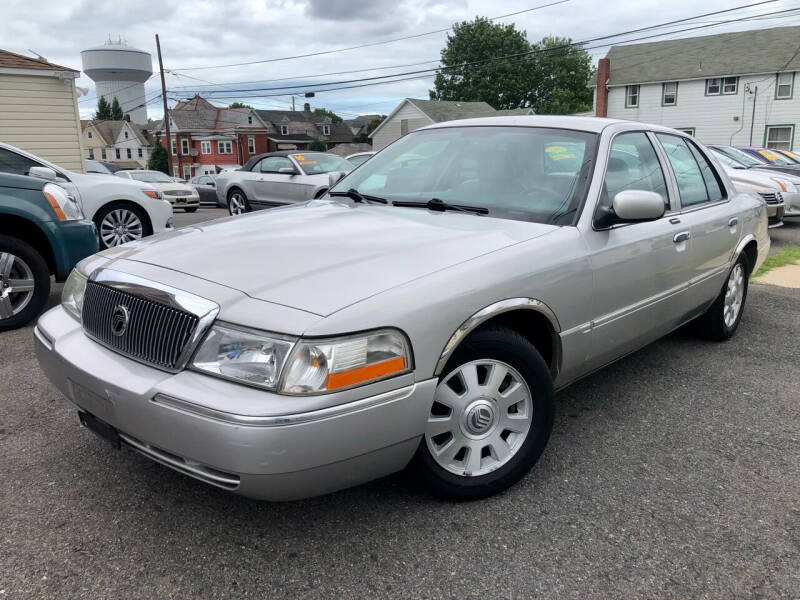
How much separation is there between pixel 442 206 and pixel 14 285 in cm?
375

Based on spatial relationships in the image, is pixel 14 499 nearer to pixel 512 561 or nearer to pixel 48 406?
pixel 48 406

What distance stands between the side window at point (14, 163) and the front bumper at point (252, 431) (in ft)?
17.5

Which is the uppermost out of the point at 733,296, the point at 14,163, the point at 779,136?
the point at 779,136

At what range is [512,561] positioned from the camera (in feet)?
7.86

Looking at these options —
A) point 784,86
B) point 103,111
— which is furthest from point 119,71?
point 784,86

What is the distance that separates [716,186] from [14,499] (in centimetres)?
464

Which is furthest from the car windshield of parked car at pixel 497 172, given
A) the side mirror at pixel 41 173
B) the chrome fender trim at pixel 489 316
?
the side mirror at pixel 41 173

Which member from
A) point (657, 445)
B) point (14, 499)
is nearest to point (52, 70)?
point (14, 499)

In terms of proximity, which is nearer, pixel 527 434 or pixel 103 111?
pixel 527 434

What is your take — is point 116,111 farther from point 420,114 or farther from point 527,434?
point 527,434

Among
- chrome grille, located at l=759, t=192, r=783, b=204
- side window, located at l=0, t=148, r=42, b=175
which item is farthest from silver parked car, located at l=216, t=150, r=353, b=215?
chrome grille, located at l=759, t=192, r=783, b=204

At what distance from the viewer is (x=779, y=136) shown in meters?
33.3

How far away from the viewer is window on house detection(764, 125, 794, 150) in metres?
32.8

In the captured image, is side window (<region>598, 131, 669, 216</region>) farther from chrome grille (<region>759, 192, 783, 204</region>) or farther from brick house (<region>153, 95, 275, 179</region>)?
brick house (<region>153, 95, 275, 179</region>)
